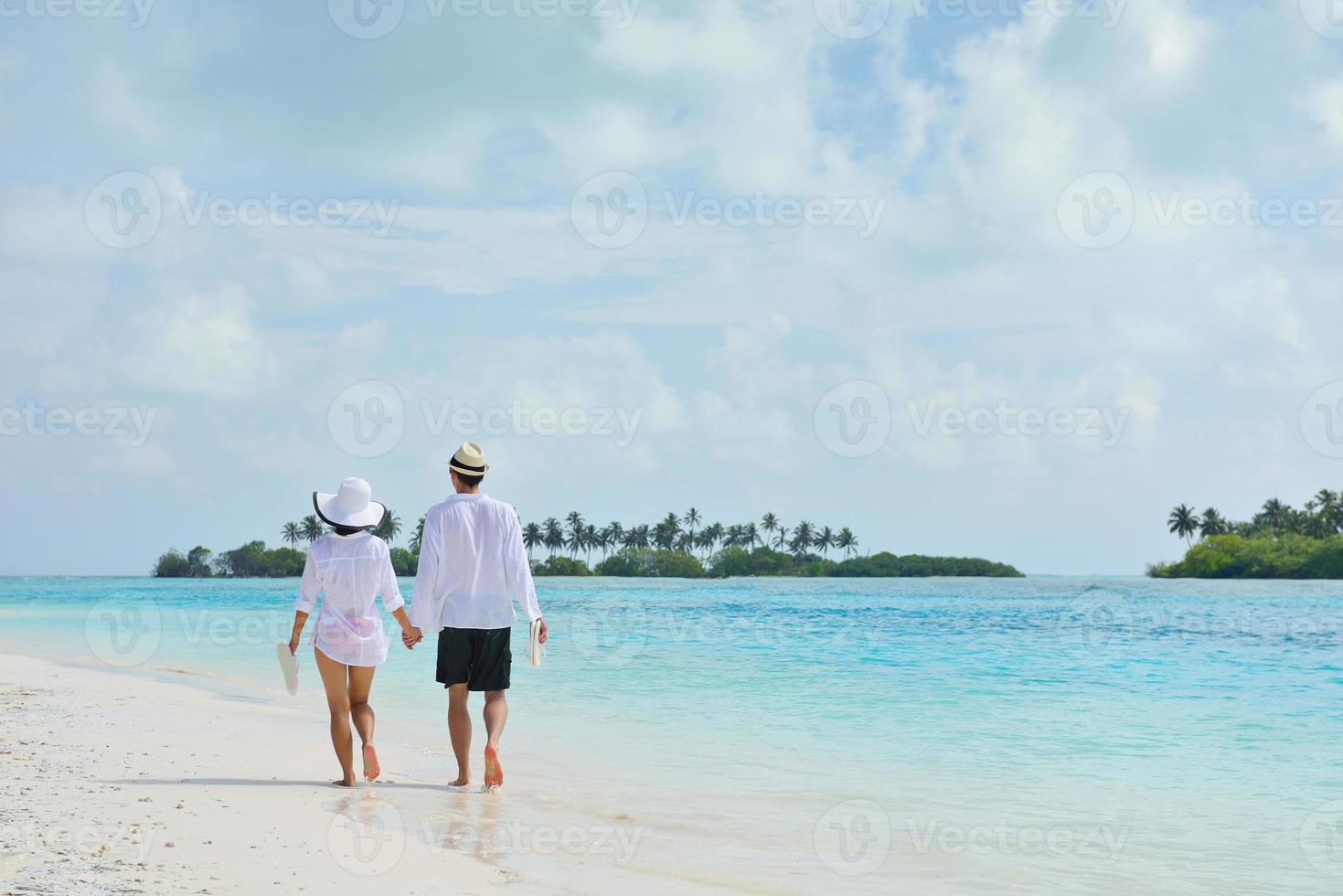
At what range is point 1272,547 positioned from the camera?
334ft

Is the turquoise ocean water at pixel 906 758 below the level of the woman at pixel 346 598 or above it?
below

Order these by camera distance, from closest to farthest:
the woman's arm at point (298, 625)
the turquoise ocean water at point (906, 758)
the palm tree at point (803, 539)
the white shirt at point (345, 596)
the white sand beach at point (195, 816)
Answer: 1. the white sand beach at point (195, 816)
2. the turquoise ocean water at point (906, 758)
3. the woman's arm at point (298, 625)
4. the white shirt at point (345, 596)
5. the palm tree at point (803, 539)

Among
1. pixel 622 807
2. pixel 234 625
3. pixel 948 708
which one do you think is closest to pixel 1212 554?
pixel 234 625

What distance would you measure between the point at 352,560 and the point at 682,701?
7537 millimetres

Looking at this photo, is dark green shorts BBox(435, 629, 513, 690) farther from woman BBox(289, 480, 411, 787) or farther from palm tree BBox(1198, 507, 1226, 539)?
palm tree BBox(1198, 507, 1226, 539)

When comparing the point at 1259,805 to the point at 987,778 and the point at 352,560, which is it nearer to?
the point at 987,778

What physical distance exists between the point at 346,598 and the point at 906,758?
17.4 ft

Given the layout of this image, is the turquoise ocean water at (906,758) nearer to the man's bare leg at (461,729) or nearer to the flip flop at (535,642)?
the man's bare leg at (461,729)

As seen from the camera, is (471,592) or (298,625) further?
(471,592)

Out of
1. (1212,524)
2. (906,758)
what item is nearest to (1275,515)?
(1212,524)

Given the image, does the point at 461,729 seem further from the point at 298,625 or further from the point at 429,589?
the point at 298,625

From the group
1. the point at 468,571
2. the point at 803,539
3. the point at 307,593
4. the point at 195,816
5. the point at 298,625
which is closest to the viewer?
the point at 195,816

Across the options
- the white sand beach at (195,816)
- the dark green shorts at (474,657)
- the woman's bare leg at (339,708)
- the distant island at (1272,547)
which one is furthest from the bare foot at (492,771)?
the distant island at (1272,547)

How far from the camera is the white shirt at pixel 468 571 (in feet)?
20.6
